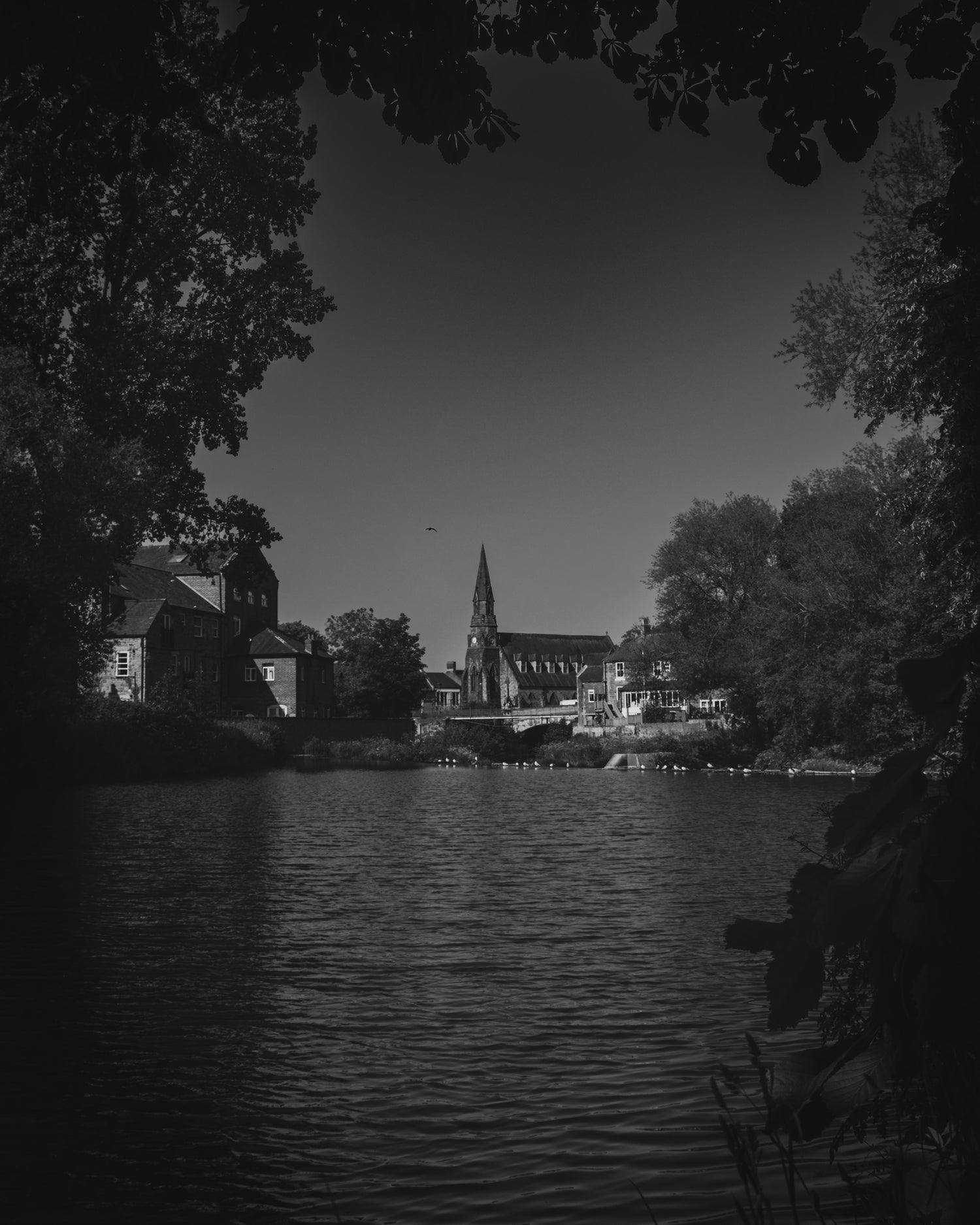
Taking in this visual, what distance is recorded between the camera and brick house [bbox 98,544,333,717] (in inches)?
3086

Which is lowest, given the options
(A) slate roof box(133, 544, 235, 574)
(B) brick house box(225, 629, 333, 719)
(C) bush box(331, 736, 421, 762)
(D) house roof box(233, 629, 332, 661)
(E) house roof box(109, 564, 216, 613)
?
(C) bush box(331, 736, 421, 762)

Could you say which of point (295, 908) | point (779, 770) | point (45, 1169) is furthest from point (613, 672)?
point (45, 1169)

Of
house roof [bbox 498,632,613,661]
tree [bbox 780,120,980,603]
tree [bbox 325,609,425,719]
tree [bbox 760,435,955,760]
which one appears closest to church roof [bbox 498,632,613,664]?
house roof [bbox 498,632,613,661]

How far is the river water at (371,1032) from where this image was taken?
6.45 meters

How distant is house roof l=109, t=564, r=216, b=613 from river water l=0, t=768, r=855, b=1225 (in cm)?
6063

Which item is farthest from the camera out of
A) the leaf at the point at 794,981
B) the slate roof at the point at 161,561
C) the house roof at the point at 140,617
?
the slate roof at the point at 161,561

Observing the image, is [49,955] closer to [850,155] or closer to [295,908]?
[295,908]

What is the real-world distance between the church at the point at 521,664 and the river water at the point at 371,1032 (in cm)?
15362

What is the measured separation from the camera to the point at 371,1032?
962 cm

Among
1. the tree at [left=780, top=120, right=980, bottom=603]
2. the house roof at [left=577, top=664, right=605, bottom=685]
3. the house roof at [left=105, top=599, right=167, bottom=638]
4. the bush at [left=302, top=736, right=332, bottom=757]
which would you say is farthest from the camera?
the house roof at [left=577, top=664, right=605, bottom=685]

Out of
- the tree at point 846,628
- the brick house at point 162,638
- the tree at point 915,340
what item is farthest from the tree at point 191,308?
the brick house at point 162,638

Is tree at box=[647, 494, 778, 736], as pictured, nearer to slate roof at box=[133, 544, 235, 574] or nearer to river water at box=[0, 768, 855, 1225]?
slate roof at box=[133, 544, 235, 574]

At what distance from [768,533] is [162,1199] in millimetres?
71077

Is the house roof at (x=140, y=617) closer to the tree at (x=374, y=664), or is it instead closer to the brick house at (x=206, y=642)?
the brick house at (x=206, y=642)
